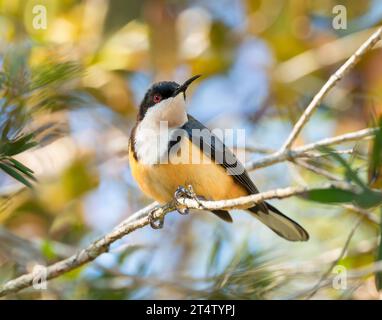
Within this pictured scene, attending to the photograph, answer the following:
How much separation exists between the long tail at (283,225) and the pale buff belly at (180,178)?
→ 55cm

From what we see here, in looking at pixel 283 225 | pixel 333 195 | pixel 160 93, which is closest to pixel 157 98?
pixel 160 93

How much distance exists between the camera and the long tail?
16.7 feet

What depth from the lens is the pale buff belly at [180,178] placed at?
4.54m

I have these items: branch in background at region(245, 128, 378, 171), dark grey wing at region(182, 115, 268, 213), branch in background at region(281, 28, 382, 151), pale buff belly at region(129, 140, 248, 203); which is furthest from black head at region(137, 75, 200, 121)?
branch in background at region(281, 28, 382, 151)

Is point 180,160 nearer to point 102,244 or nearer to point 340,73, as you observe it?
point 102,244

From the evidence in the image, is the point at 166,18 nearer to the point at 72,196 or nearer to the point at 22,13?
the point at 22,13

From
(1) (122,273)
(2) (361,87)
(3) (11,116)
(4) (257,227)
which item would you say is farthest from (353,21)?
(3) (11,116)

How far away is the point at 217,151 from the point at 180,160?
52 cm

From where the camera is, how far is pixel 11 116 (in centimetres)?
316

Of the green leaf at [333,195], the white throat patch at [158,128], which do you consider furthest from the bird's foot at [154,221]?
the green leaf at [333,195]

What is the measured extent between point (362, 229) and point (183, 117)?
2229mm

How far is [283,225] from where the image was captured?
519cm

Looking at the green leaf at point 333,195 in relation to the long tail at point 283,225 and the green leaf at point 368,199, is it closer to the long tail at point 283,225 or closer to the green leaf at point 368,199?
the green leaf at point 368,199

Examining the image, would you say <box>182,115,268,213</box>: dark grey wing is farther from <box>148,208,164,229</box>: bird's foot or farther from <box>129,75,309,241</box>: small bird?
<box>148,208,164,229</box>: bird's foot
